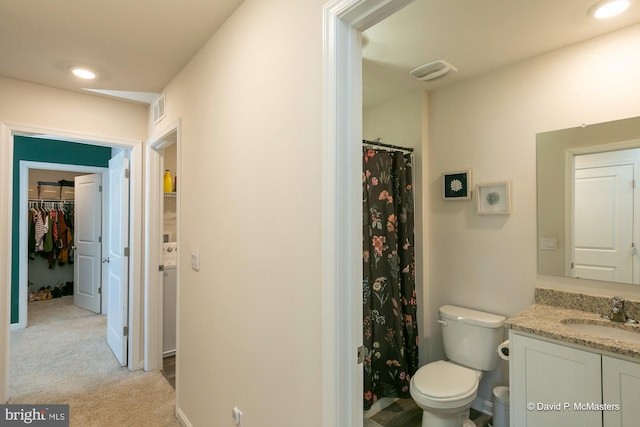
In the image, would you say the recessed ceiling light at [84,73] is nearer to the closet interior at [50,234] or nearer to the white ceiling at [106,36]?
the white ceiling at [106,36]

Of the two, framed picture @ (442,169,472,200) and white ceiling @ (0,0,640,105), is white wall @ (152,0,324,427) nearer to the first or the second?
white ceiling @ (0,0,640,105)

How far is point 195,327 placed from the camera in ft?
6.77

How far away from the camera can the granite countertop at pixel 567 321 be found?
144cm

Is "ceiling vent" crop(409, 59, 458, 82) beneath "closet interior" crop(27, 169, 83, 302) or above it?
above

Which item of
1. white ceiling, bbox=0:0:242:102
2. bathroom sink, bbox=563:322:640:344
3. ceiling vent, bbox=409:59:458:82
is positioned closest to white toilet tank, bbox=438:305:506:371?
bathroom sink, bbox=563:322:640:344

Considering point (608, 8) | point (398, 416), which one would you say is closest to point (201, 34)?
point (608, 8)

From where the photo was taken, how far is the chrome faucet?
1.72 m

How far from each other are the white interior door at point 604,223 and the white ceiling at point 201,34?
82 cm

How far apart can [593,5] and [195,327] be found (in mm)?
2741

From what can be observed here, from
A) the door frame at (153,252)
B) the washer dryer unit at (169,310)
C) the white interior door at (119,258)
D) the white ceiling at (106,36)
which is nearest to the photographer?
the white ceiling at (106,36)

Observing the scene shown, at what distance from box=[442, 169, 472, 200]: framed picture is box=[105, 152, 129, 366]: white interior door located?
2784 millimetres

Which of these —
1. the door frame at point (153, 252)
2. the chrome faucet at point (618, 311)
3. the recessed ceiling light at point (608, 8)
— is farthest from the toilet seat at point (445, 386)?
the door frame at point (153, 252)

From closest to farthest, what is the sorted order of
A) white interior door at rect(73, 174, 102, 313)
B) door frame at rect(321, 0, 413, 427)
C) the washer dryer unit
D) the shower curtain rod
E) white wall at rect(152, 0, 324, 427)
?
door frame at rect(321, 0, 413, 427)
white wall at rect(152, 0, 324, 427)
the shower curtain rod
the washer dryer unit
white interior door at rect(73, 174, 102, 313)

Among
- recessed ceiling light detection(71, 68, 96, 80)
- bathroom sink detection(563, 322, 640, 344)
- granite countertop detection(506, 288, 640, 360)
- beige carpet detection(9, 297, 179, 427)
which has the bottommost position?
beige carpet detection(9, 297, 179, 427)
